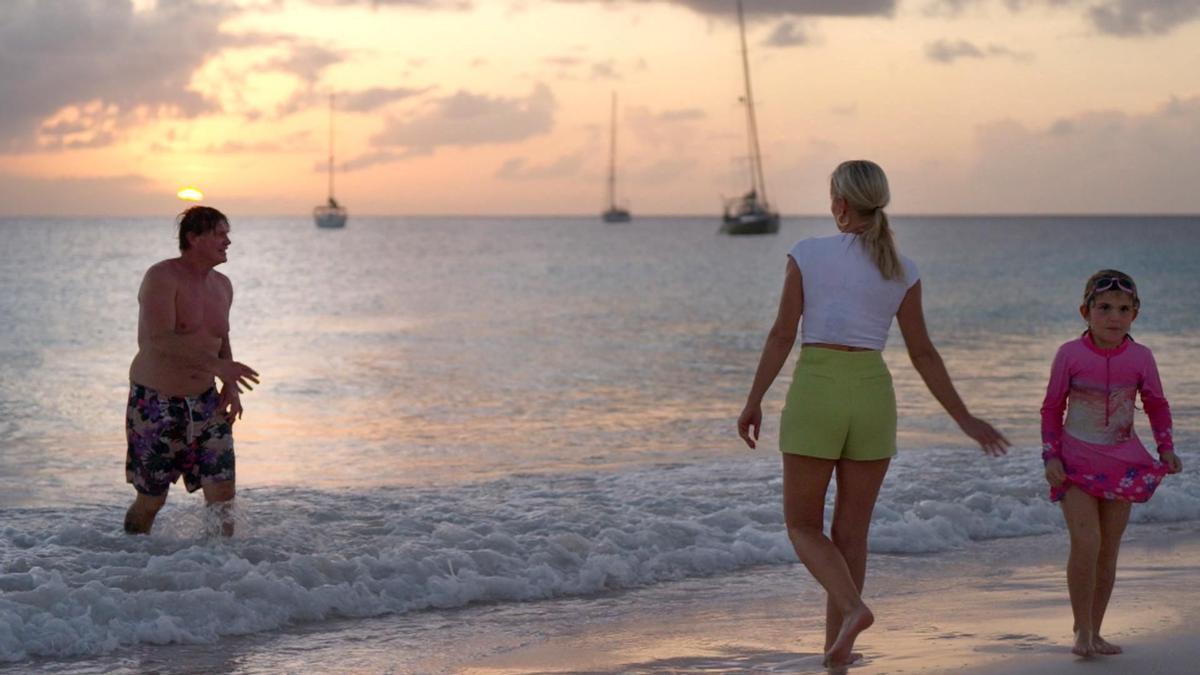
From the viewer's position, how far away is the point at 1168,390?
1673 centimetres

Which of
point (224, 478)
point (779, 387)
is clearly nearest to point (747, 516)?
point (224, 478)

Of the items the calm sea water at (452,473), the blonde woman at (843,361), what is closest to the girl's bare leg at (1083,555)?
the blonde woman at (843,361)

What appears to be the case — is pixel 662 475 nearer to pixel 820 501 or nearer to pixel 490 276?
pixel 820 501

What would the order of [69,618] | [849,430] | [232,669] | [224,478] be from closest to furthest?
[849,430] < [232,669] < [69,618] < [224,478]

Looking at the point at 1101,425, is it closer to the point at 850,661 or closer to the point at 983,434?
the point at 983,434

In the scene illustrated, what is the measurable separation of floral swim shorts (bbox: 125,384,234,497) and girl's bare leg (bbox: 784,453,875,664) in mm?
3151

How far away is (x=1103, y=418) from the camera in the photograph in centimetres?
466

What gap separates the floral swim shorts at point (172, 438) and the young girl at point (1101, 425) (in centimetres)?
378

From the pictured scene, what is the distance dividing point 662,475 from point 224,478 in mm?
4353

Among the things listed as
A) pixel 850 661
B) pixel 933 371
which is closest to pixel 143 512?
pixel 850 661

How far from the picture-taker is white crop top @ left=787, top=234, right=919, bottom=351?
4.21 m

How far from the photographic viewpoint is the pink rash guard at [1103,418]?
4641mm

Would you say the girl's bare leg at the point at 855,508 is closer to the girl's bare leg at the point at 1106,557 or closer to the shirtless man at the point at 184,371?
the girl's bare leg at the point at 1106,557

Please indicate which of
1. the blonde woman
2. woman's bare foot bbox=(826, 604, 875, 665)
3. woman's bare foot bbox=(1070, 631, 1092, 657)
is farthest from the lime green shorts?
woman's bare foot bbox=(1070, 631, 1092, 657)
